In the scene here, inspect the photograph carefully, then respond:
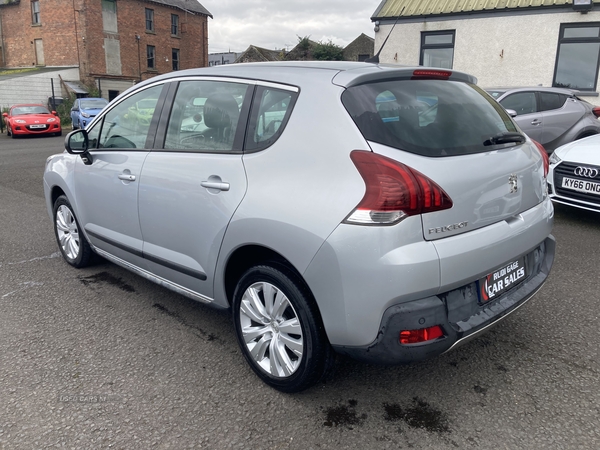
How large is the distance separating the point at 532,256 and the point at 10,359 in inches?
125

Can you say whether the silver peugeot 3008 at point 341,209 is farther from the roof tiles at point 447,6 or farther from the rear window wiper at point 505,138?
the roof tiles at point 447,6

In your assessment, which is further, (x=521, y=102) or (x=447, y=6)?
(x=447, y=6)

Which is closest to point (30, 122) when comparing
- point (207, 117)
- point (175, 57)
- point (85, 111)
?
point (85, 111)

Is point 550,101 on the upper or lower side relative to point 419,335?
upper

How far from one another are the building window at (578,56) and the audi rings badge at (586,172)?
957 centimetres

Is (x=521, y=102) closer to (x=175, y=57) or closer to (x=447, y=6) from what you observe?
(x=447, y=6)

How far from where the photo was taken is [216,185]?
2.88 m

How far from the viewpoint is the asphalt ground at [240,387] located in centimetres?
244

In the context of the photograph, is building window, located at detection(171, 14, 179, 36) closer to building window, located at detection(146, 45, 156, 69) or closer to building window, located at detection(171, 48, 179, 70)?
building window, located at detection(171, 48, 179, 70)

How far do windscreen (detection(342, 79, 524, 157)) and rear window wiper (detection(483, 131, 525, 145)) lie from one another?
1cm

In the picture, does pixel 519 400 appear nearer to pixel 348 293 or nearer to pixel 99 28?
pixel 348 293

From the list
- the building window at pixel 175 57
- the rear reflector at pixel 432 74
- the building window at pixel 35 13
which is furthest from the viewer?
the building window at pixel 175 57

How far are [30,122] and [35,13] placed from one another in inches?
835

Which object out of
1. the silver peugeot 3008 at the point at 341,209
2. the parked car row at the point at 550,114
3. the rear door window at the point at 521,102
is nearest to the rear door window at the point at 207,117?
the silver peugeot 3008 at the point at 341,209
